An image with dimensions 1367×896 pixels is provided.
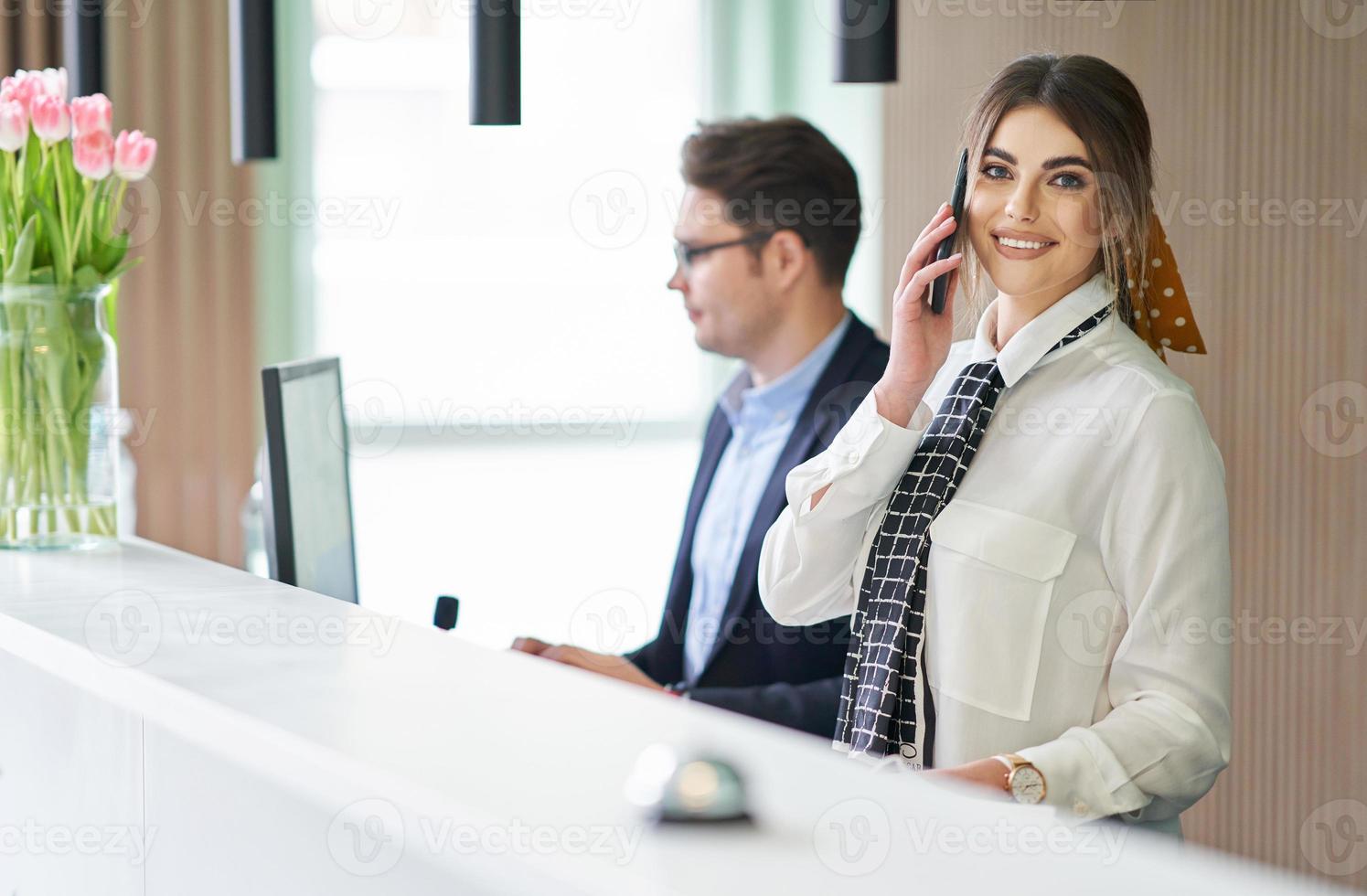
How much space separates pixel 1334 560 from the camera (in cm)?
174

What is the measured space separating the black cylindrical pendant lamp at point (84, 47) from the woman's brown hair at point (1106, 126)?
3.38 ft

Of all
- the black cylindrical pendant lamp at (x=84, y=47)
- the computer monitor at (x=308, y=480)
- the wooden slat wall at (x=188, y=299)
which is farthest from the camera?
the wooden slat wall at (x=188, y=299)

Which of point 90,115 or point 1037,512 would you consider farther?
point 90,115

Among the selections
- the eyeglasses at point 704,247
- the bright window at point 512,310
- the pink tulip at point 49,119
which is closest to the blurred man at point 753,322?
the eyeglasses at point 704,247

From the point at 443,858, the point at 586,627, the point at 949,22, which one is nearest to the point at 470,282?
the point at 586,627

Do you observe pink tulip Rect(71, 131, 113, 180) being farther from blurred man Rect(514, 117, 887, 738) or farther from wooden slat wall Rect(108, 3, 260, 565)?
wooden slat wall Rect(108, 3, 260, 565)

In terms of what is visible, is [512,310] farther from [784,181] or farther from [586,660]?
[586,660]

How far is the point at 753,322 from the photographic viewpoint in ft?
5.88

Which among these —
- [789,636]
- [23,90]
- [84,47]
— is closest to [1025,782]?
[789,636]

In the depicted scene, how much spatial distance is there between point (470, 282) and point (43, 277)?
242 centimetres

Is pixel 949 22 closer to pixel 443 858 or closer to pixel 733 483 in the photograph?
pixel 733 483

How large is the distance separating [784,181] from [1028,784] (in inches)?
41.2

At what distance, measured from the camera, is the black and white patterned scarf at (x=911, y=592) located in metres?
1.11

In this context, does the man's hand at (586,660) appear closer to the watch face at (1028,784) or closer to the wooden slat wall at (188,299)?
the watch face at (1028,784)
